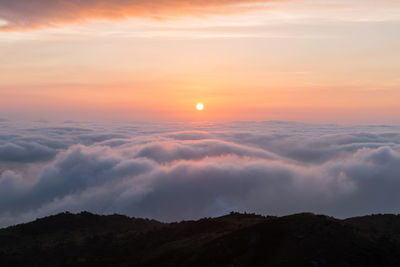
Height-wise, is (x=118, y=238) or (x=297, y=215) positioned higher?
(x=297, y=215)

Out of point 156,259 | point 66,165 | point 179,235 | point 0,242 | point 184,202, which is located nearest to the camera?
point 156,259

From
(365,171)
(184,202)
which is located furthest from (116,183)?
(365,171)

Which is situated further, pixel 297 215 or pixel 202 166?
pixel 202 166

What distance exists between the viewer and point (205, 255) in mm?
26188

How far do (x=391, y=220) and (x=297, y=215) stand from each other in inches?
524

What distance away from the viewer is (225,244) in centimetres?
2691

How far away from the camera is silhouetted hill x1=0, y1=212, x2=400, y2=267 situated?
79.9 ft

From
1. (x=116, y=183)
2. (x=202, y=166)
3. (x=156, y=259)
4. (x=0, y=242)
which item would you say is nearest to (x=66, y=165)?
(x=116, y=183)

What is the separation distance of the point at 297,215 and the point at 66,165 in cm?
17650

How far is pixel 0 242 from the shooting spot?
1505 inches

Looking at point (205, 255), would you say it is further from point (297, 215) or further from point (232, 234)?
point (297, 215)

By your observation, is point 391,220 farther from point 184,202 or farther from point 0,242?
point 184,202

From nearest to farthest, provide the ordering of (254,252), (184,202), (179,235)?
(254,252)
(179,235)
(184,202)

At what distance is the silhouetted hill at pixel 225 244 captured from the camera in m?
24.3
